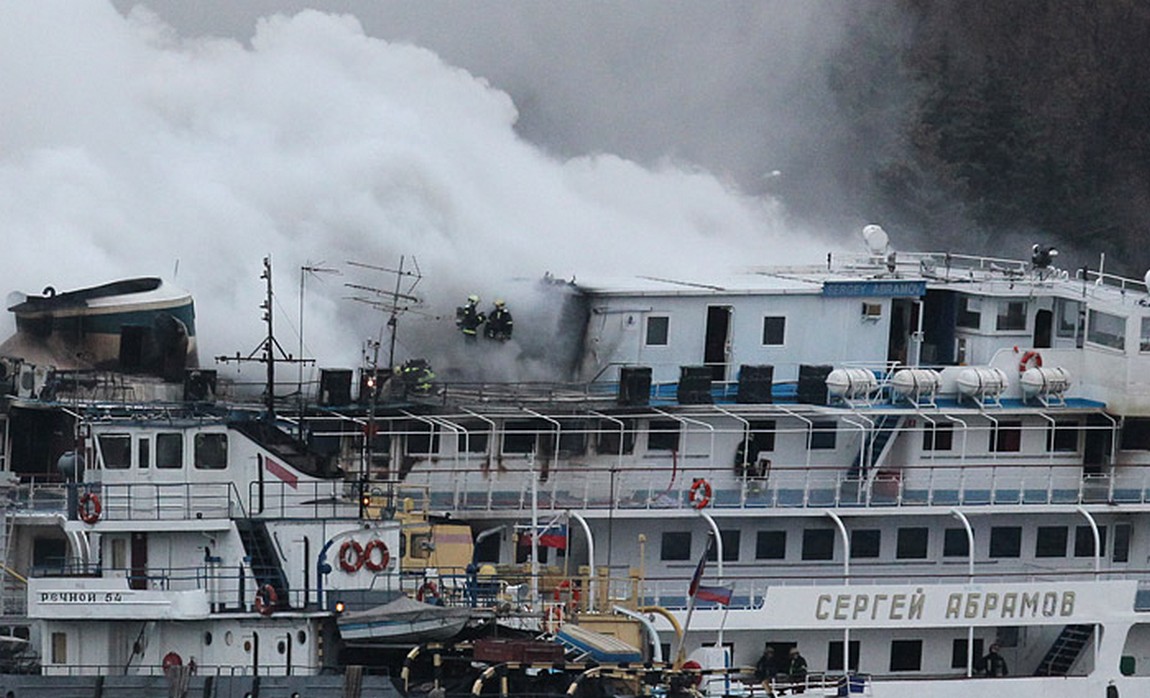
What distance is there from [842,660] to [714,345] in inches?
259

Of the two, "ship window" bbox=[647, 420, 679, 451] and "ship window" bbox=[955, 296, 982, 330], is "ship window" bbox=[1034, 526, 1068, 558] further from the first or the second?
"ship window" bbox=[647, 420, 679, 451]

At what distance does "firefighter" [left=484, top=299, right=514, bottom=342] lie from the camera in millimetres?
57031

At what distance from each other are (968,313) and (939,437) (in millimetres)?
3112

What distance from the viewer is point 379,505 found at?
168ft

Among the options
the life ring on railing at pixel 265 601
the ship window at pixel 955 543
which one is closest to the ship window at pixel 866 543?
the ship window at pixel 955 543

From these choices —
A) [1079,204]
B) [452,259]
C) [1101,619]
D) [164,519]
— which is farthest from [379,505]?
[1079,204]

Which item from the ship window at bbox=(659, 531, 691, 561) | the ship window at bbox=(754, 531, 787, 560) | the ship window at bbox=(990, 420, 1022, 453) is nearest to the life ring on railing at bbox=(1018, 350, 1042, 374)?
the ship window at bbox=(990, 420, 1022, 453)

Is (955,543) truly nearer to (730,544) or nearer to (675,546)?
(730,544)

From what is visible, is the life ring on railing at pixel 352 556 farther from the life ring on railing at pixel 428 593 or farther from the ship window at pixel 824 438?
the ship window at pixel 824 438

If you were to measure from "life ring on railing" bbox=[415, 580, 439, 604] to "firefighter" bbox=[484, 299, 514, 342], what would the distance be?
8.38 m

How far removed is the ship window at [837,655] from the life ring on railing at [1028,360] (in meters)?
6.51

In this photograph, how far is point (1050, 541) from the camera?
5725 centimetres

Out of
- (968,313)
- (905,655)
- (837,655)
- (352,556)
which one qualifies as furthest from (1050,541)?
(352,556)

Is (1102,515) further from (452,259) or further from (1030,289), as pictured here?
(452,259)
